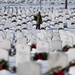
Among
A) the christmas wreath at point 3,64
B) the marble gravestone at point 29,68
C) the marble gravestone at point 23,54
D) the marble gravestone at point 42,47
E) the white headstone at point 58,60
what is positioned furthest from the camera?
the marble gravestone at point 42,47

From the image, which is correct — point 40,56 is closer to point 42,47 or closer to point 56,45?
point 42,47

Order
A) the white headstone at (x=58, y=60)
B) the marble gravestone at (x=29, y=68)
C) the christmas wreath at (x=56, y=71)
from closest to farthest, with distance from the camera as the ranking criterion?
the marble gravestone at (x=29, y=68), the christmas wreath at (x=56, y=71), the white headstone at (x=58, y=60)

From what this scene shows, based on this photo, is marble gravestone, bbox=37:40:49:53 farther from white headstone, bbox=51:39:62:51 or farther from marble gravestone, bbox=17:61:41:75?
marble gravestone, bbox=17:61:41:75

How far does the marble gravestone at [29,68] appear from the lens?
7.36 metres

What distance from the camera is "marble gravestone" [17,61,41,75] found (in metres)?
7.36

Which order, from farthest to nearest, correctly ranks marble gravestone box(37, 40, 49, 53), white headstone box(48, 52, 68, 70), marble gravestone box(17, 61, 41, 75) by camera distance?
marble gravestone box(37, 40, 49, 53) < white headstone box(48, 52, 68, 70) < marble gravestone box(17, 61, 41, 75)

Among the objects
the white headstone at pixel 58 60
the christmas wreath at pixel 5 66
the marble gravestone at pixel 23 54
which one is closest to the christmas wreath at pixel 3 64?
the christmas wreath at pixel 5 66

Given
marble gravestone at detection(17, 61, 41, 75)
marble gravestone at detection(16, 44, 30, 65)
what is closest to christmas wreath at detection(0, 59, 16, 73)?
marble gravestone at detection(16, 44, 30, 65)

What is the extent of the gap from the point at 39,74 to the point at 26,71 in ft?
1.02

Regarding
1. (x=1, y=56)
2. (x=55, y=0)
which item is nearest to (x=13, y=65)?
(x=1, y=56)

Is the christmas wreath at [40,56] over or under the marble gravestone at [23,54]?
under

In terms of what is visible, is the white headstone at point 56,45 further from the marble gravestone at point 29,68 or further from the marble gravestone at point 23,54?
the marble gravestone at point 29,68

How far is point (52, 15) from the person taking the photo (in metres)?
24.8

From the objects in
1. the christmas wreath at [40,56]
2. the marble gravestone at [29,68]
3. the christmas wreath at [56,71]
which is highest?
the marble gravestone at [29,68]
